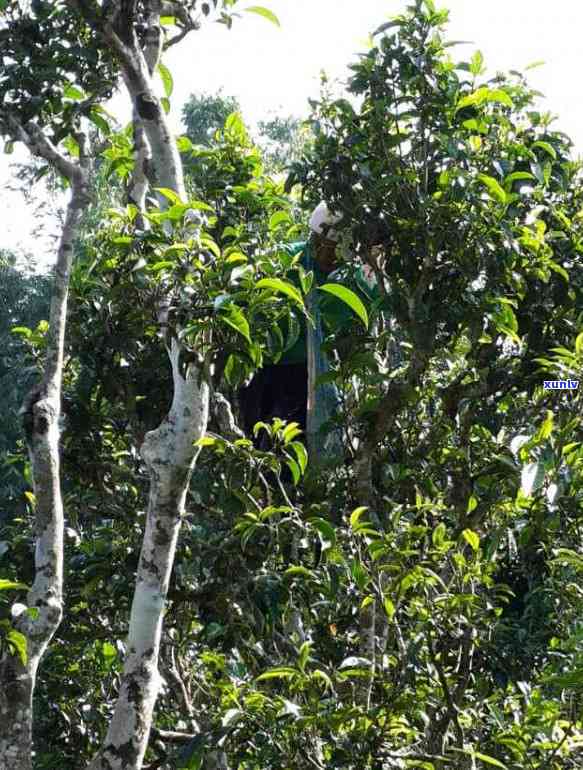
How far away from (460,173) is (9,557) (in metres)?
1.68

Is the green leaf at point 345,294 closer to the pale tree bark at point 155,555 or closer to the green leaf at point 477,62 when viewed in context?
the pale tree bark at point 155,555

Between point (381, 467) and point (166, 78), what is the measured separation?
1.31 metres

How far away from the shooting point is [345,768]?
2.88 m

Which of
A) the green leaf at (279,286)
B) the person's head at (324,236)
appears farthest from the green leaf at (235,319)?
the person's head at (324,236)

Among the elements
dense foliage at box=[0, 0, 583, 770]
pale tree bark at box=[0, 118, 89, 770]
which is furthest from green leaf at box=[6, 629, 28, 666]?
dense foliage at box=[0, 0, 583, 770]

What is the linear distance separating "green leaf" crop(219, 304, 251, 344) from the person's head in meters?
1.16

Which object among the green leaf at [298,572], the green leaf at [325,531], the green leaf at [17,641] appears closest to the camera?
the green leaf at [17,641]

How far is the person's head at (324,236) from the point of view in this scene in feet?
12.1

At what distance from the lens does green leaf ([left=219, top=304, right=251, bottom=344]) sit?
2.52 meters

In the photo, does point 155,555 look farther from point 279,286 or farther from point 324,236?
point 324,236

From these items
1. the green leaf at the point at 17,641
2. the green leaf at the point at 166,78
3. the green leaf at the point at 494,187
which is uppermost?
the green leaf at the point at 166,78

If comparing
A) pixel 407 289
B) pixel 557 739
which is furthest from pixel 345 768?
pixel 407 289

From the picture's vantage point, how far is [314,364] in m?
3.97

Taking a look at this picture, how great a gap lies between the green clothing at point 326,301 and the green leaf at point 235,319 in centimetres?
73
